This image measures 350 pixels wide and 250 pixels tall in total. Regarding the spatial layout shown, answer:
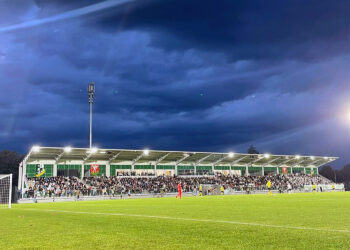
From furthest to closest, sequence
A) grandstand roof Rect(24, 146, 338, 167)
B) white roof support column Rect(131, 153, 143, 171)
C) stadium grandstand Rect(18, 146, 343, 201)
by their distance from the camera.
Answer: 1. white roof support column Rect(131, 153, 143, 171)
2. grandstand roof Rect(24, 146, 338, 167)
3. stadium grandstand Rect(18, 146, 343, 201)

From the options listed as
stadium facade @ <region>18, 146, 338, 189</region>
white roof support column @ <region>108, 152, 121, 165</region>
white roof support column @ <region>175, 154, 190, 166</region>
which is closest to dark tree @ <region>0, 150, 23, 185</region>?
stadium facade @ <region>18, 146, 338, 189</region>

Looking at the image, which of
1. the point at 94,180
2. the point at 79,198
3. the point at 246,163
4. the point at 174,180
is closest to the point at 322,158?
the point at 246,163

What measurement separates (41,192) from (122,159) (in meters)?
20.5

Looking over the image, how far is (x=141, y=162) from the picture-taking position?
6662 centimetres

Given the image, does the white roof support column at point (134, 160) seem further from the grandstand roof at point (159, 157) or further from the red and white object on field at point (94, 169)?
the red and white object on field at point (94, 169)

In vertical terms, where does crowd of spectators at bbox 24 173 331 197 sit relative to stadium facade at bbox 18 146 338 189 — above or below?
below

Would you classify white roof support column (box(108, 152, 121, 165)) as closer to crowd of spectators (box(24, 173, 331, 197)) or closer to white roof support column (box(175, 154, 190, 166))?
crowd of spectators (box(24, 173, 331, 197))

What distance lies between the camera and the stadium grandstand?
169ft

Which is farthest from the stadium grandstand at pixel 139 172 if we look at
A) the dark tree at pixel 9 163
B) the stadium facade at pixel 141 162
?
the dark tree at pixel 9 163

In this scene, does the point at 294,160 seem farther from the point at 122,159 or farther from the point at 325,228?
the point at 325,228

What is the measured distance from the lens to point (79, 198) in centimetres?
4666

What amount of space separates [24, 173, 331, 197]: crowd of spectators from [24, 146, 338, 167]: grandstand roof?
11.4ft

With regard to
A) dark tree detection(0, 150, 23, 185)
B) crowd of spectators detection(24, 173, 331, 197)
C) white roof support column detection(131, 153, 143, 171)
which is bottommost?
crowd of spectators detection(24, 173, 331, 197)

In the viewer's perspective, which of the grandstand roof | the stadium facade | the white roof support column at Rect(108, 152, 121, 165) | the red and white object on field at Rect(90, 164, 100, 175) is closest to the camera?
the grandstand roof
